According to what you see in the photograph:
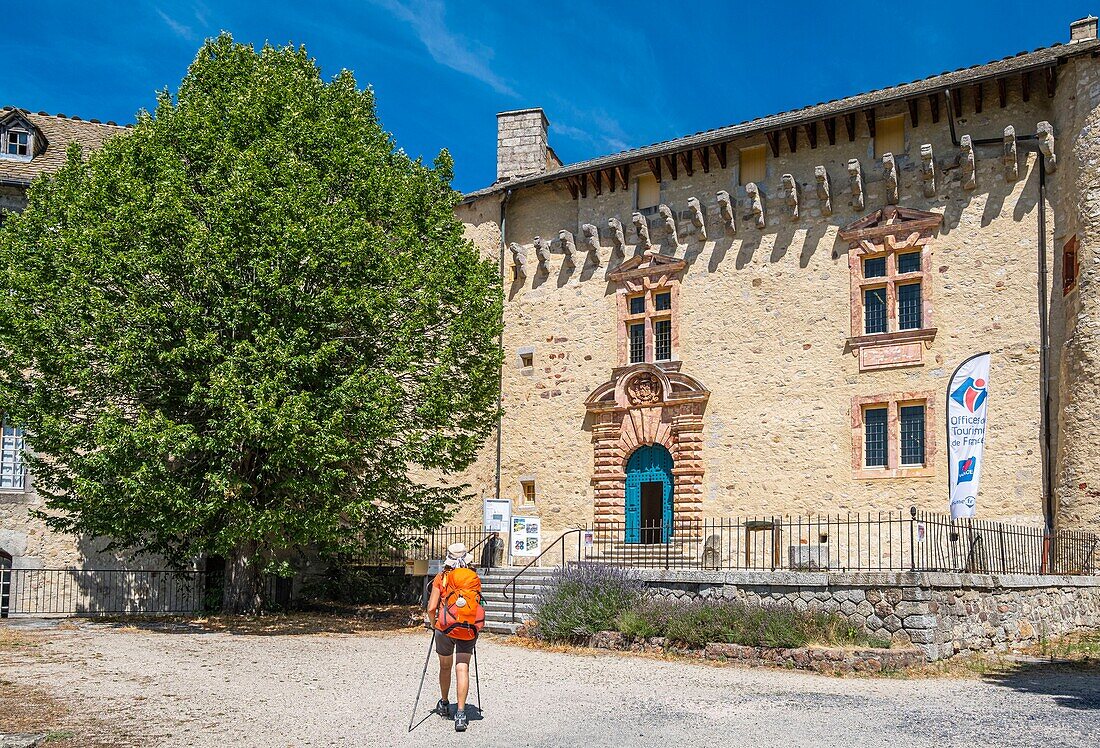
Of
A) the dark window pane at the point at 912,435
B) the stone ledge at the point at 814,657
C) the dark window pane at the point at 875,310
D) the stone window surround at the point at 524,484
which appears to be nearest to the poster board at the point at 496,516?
the stone window surround at the point at 524,484

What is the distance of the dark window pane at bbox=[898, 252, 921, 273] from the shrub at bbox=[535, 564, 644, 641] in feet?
28.9

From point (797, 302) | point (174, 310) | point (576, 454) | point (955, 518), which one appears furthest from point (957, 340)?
point (174, 310)

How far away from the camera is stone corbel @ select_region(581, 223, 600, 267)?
80.3 ft

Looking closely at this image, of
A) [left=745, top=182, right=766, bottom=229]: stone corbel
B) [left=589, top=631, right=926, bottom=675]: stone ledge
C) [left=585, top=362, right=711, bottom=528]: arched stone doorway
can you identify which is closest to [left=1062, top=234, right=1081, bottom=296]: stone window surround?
[left=745, top=182, right=766, bottom=229]: stone corbel

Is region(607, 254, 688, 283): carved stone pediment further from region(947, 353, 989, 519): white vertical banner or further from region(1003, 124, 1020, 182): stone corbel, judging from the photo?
region(947, 353, 989, 519): white vertical banner

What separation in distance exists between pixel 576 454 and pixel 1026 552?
33.7 feet

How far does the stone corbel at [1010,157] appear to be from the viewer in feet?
62.6

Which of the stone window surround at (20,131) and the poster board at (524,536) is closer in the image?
the poster board at (524,536)

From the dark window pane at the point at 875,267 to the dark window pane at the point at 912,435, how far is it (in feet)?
9.05

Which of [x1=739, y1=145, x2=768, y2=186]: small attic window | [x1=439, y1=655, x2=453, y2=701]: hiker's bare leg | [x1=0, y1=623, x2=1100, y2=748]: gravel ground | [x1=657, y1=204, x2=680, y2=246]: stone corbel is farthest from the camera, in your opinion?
[x1=657, y1=204, x2=680, y2=246]: stone corbel

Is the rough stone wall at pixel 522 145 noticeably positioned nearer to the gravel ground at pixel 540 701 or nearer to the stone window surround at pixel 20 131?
the stone window surround at pixel 20 131

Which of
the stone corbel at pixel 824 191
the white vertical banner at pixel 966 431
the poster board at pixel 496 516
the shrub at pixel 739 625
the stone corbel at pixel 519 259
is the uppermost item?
the stone corbel at pixel 824 191

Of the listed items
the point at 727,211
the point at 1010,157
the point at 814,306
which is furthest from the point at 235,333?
the point at 1010,157

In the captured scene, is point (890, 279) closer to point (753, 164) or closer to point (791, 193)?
point (791, 193)
